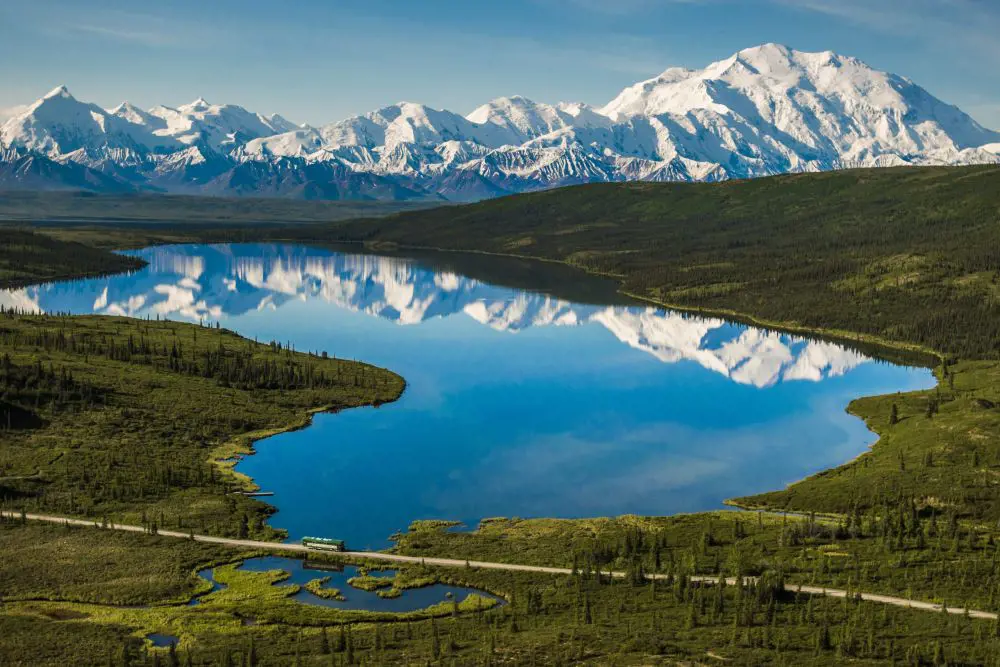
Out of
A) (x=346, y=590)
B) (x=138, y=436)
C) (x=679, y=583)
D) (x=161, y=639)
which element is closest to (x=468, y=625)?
(x=346, y=590)

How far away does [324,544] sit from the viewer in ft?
375

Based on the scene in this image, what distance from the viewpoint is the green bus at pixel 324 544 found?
374 ft

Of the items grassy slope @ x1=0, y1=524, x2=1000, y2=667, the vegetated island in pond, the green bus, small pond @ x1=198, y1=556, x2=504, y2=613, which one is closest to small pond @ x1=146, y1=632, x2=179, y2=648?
Result: grassy slope @ x1=0, y1=524, x2=1000, y2=667

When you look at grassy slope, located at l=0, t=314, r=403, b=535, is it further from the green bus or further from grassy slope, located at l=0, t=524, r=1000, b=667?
grassy slope, located at l=0, t=524, r=1000, b=667

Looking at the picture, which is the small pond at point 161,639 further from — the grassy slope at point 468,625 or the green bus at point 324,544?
the green bus at point 324,544

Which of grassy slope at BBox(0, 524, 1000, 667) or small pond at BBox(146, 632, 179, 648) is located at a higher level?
grassy slope at BBox(0, 524, 1000, 667)

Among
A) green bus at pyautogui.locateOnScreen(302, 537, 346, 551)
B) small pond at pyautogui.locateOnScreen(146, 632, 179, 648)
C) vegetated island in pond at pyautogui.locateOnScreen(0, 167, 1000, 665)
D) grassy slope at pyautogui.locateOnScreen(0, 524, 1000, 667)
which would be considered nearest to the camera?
grassy slope at pyautogui.locateOnScreen(0, 524, 1000, 667)

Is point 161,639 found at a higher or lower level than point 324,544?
lower

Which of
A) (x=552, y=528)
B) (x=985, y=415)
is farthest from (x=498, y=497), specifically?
(x=985, y=415)

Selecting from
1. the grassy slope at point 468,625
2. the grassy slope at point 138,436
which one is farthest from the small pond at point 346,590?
the grassy slope at point 138,436

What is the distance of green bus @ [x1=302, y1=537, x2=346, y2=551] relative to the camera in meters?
114

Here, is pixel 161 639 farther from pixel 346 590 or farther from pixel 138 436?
pixel 138 436

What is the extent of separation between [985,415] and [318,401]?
112908 millimetres

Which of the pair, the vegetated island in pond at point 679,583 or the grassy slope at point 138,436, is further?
the grassy slope at point 138,436
